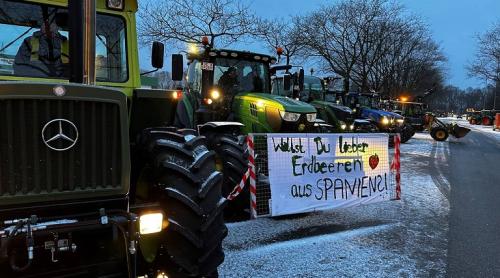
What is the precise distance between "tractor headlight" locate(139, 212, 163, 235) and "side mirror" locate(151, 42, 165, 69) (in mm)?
1874

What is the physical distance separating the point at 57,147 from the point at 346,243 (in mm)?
3905

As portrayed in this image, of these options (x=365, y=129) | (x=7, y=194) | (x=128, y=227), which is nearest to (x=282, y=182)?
(x=128, y=227)

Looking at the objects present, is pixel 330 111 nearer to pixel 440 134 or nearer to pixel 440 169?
pixel 440 169

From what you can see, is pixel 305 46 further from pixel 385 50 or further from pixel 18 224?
pixel 18 224

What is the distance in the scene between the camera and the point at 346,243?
18.2 ft

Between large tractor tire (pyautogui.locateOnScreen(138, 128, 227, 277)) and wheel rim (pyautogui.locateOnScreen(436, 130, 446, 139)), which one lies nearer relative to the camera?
large tractor tire (pyautogui.locateOnScreen(138, 128, 227, 277))

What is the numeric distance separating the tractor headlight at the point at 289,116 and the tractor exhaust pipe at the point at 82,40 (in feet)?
19.5

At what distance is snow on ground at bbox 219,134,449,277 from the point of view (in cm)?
467

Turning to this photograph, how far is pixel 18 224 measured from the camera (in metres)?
2.55

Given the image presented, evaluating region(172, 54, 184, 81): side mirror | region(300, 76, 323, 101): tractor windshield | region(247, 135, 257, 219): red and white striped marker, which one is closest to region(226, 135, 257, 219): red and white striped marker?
region(247, 135, 257, 219): red and white striped marker

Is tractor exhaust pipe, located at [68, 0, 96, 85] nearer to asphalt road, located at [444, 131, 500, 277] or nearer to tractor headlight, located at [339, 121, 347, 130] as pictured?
asphalt road, located at [444, 131, 500, 277]

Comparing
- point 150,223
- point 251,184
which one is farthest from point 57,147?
point 251,184

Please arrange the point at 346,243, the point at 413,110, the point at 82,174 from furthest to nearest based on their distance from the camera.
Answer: the point at 413,110, the point at 346,243, the point at 82,174

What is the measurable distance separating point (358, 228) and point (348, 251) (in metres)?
1.07
